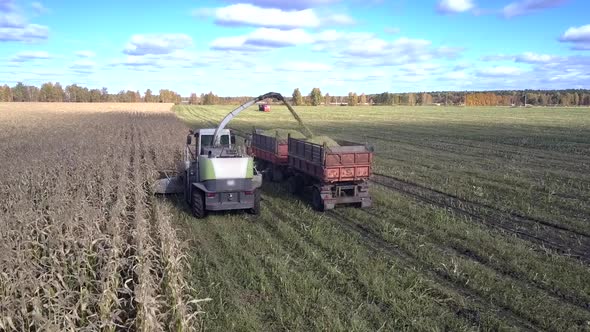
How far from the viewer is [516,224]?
36.8 ft

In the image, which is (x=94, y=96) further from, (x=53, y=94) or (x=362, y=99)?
(x=362, y=99)

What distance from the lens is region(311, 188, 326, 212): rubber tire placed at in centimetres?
1238

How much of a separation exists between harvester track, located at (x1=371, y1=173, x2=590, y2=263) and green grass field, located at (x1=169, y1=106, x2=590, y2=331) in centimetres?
3

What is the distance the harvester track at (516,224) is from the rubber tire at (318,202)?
10.2 feet

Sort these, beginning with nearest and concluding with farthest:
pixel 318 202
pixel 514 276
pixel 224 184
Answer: pixel 514 276
pixel 224 184
pixel 318 202

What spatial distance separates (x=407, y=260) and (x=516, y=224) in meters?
3.92

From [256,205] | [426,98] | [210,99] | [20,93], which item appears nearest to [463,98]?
[426,98]

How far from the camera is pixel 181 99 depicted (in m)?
181

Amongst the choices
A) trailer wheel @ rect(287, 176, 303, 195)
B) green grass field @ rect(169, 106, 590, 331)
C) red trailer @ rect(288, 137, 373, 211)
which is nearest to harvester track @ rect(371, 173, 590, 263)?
green grass field @ rect(169, 106, 590, 331)

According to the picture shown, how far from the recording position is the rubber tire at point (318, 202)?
12.4m

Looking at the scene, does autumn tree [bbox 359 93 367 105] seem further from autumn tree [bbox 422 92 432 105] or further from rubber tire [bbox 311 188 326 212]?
rubber tire [bbox 311 188 326 212]

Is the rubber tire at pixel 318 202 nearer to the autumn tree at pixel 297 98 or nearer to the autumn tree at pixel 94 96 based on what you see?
the autumn tree at pixel 297 98

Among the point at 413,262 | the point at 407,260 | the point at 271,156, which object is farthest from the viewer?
the point at 271,156

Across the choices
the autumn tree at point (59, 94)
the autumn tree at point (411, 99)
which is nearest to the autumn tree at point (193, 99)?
the autumn tree at point (59, 94)
